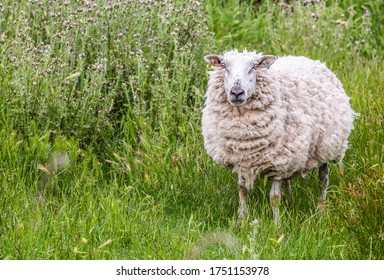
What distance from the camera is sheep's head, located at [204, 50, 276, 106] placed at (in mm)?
5109

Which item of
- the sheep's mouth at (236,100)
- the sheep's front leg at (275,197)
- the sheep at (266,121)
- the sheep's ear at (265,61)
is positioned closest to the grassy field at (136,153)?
the sheep's front leg at (275,197)

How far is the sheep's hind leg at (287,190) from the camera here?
588 centimetres

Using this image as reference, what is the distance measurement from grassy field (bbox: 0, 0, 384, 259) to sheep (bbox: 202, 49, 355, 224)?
0.24 meters

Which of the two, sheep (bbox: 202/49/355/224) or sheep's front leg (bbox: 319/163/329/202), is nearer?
sheep (bbox: 202/49/355/224)

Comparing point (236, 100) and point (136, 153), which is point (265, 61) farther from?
point (136, 153)

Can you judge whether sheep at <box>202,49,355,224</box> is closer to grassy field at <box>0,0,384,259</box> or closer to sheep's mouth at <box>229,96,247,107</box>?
sheep's mouth at <box>229,96,247,107</box>

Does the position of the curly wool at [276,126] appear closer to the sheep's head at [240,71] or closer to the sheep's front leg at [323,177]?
the sheep's head at [240,71]

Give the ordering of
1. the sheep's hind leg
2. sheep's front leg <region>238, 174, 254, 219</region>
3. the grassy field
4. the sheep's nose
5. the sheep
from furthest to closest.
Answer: the sheep's hind leg, sheep's front leg <region>238, 174, 254, 219</region>, the sheep, the sheep's nose, the grassy field

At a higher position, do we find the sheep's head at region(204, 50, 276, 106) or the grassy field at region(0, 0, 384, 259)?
the sheep's head at region(204, 50, 276, 106)

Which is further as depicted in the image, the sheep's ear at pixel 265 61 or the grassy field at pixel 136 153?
the sheep's ear at pixel 265 61

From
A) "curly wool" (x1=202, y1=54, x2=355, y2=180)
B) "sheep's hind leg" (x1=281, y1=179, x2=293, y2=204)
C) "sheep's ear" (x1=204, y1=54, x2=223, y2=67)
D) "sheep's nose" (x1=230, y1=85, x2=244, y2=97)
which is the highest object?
"sheep's ear" (x1=204, y1=54, x2=223, y2=67)

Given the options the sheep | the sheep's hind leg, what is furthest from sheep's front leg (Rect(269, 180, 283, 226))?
the sheep's hind leg

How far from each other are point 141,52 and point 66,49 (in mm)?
549
